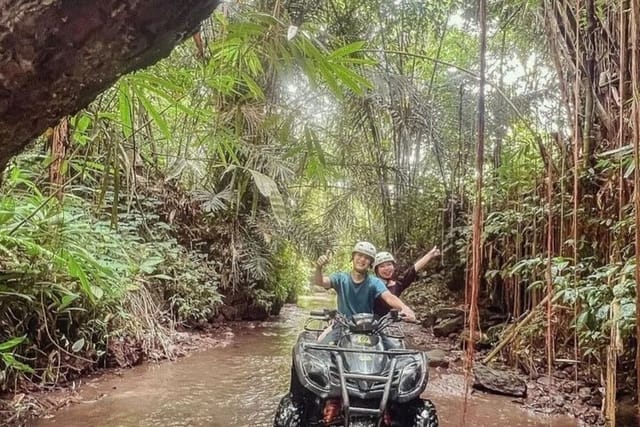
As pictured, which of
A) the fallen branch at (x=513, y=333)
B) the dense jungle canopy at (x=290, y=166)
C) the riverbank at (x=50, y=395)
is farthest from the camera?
the fallen branch at (x=513, y=333)

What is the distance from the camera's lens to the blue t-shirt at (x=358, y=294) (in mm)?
3506

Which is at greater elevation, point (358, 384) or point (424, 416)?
point (358, 384)

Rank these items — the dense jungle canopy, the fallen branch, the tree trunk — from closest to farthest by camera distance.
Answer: the tree trunk < the dense jungle canopy < the fallen branch

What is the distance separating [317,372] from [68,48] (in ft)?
6.98

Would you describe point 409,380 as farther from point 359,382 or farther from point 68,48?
point 68,48

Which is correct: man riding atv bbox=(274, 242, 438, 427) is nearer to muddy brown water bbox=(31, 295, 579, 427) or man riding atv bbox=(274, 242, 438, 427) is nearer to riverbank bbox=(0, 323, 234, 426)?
muddy brown water bbox=(31, 295, 579, 427)

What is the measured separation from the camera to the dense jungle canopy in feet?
5.34

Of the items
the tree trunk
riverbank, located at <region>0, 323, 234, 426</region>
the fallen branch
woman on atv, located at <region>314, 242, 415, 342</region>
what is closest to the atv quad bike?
woman on atv, located at <region>314, 242, 415, 342</region>

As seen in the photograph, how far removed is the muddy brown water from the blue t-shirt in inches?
37.9

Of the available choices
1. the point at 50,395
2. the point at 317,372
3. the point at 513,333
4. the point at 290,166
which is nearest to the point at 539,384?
the point at 513,333

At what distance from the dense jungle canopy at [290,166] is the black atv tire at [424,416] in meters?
0.69

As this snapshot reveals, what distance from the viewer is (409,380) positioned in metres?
2.74

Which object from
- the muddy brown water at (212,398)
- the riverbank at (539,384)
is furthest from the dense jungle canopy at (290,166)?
the muddy brown water at (212,398)

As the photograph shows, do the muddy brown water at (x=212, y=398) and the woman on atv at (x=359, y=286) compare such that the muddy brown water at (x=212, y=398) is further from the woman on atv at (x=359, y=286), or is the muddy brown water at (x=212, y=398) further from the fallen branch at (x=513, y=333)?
the woman on atv at (x=359, y=286)
